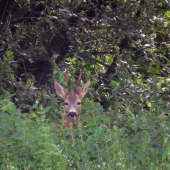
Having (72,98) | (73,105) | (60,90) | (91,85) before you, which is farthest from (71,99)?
(91,85)

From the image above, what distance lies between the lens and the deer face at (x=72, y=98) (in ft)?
19.3

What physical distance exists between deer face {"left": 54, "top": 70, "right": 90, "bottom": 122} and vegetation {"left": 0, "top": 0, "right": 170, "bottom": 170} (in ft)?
0.44

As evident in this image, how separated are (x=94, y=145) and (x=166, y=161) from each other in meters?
0.77

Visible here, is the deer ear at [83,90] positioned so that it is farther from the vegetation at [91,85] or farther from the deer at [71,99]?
the vegetation at [91,85]

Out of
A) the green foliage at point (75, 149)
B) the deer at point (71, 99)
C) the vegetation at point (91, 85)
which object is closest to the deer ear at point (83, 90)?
the deer at point (71, 99)

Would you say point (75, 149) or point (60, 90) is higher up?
point (75, 149)

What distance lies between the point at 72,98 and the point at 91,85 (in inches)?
23.1

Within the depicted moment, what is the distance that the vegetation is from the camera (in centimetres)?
382

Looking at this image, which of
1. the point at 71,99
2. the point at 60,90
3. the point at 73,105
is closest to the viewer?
the point at 73,105

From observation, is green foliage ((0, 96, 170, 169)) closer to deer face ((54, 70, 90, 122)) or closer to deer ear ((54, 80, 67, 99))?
deer face ((54, 70, 90, 122))

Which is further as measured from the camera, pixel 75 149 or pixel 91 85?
pixel 91 85

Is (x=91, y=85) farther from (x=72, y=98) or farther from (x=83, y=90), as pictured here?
(x=72, y=98)

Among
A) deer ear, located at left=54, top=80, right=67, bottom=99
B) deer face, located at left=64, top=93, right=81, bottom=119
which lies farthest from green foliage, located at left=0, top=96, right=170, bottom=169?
deer ear, located at left=54, top=80, right=67, bottom=99

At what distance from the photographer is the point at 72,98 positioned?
618 centimetres
